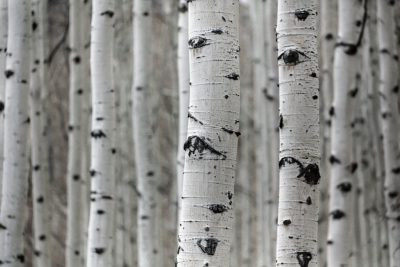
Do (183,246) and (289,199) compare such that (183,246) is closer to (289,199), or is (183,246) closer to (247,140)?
(289,199)

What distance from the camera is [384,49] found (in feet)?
19.6

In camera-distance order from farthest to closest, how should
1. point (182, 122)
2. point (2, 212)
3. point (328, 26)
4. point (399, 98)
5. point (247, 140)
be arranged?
point (247, 140), point (399, 98), point (328, 26), point (182, 122), point (2, 212)

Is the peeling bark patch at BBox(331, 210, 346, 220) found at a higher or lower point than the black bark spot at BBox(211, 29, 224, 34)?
lower

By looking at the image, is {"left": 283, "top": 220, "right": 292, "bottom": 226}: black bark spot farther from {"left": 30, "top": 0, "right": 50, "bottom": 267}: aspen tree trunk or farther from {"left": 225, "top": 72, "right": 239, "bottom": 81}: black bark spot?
{"left": 30, "top": 0, "right": 50, "bottom": 267}: aspen tree trunk

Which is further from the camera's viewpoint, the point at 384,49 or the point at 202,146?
the point at 384,49

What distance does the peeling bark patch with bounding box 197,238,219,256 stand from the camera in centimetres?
229

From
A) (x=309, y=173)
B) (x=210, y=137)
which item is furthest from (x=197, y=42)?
(x=309, y=173)

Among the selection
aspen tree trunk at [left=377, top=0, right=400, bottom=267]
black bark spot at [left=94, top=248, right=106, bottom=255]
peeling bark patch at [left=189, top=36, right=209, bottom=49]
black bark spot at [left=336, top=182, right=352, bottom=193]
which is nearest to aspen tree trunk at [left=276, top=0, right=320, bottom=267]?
peeling bark patch at [left=189, top=36, right=209, bottom=49]

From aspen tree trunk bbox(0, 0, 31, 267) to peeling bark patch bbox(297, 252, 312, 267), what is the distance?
88.7 inches

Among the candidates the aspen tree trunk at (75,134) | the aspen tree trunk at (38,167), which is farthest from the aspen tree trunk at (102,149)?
the aspen tree trunk at (75,134)

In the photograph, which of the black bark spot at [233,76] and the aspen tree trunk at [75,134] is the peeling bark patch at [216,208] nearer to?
the black bark spot at [233,76]

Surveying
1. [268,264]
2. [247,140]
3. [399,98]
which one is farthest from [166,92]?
[399,98]

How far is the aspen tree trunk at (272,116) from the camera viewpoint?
22.5 feet

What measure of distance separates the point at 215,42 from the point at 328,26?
11.8 feet
